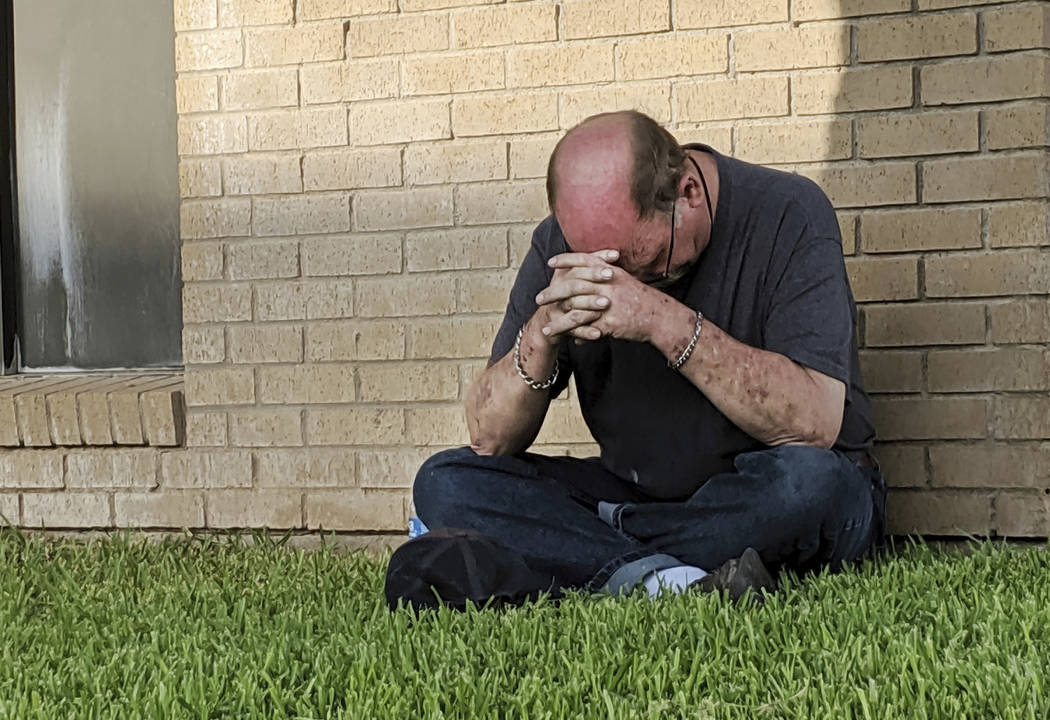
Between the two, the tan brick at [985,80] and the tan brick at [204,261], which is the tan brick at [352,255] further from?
the tan brick at [985,80]

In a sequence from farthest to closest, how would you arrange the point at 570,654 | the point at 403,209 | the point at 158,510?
the point at 158,510, the point at 403,209, the point at 570,654

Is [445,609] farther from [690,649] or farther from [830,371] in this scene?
[830,371]

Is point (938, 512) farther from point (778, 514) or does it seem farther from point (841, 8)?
point (841, 8)

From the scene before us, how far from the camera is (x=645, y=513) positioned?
3291mm

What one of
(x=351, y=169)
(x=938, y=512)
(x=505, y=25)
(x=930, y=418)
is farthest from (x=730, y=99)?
(x=938, y=512)

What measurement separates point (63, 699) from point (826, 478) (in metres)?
1.61

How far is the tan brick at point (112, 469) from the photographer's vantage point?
436cm

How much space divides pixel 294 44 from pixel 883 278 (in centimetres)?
185

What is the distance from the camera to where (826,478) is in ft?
→ 9.98

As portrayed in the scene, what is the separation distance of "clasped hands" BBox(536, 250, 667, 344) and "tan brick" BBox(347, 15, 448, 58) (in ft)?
4.24

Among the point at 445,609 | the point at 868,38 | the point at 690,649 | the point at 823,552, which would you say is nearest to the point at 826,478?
the point at 823,552

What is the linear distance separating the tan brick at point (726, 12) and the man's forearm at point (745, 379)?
1122 mm

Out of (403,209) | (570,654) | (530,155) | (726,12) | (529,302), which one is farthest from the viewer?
(403,209)

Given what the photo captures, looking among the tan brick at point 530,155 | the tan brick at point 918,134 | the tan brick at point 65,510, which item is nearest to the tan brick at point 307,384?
the tan brick at point 65,510
